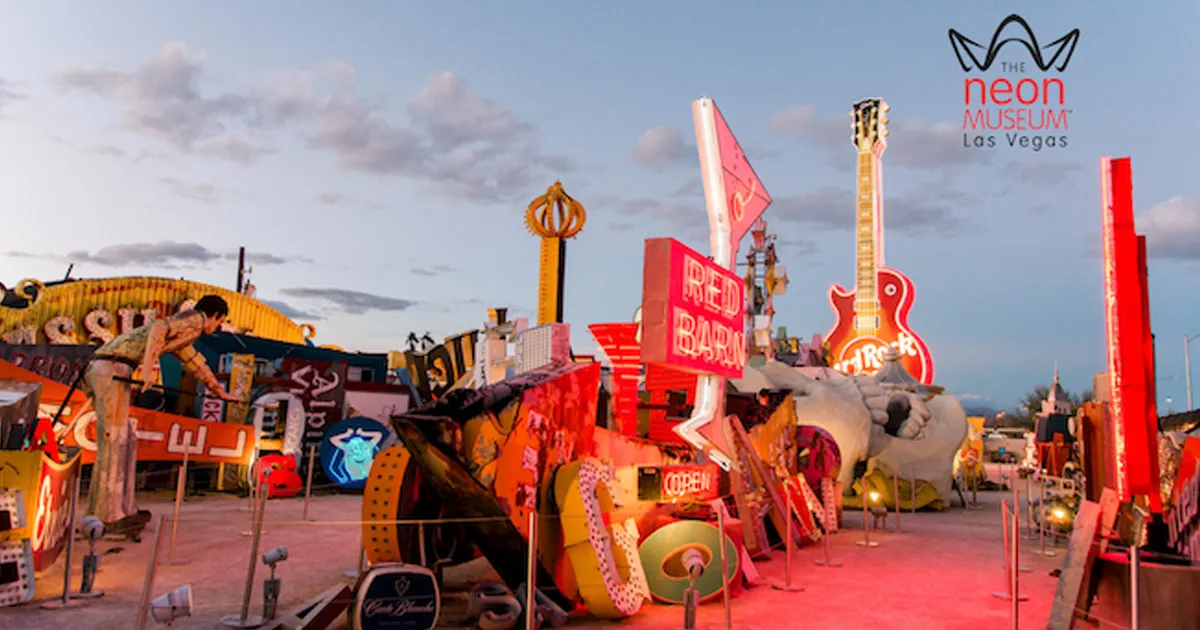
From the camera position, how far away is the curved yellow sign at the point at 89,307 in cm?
2334

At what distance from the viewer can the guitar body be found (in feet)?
113

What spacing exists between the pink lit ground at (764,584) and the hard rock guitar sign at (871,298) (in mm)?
20810

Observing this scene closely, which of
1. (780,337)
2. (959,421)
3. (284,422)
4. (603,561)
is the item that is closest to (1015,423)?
(780,337)

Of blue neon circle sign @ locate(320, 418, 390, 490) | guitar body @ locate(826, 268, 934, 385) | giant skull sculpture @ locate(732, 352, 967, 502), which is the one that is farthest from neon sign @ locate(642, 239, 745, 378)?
guitar body @ locate(826, 268, 934, 385)

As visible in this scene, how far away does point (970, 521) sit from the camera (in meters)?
18.0

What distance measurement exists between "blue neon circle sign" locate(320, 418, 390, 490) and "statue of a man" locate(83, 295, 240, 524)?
8.21 metres

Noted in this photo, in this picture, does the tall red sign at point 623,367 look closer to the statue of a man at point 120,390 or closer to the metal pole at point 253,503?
the metal pole at point 253,503

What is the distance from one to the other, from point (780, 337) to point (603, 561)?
49.1 metres

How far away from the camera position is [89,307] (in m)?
24.2

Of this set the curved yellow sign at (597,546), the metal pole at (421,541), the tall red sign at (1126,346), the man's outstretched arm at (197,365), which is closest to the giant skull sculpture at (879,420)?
the curved yellow sign at (597,546)

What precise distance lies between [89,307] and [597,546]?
22.4 metres

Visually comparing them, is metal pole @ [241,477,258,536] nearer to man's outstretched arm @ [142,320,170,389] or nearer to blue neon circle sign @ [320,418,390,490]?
man's outstretched arm @ [142,320,170,389]

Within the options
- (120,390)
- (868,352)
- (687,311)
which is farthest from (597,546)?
(868,352)

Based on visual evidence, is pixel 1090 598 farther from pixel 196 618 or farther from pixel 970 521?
pixel 970 521
